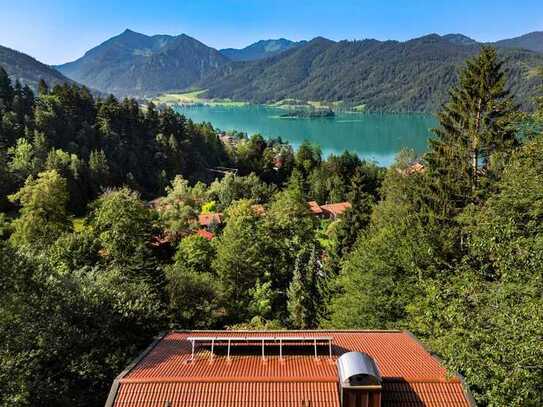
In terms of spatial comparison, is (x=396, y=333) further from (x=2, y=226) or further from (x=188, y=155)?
(x=188, y=155)

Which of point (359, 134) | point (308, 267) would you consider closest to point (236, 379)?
point (308, 267)

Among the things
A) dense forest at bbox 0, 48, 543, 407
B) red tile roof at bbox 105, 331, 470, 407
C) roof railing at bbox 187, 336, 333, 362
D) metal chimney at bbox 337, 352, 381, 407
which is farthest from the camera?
roof railing at bbox 187, 336, 333, 362

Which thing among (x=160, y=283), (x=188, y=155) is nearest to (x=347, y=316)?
(x=160, y=283)

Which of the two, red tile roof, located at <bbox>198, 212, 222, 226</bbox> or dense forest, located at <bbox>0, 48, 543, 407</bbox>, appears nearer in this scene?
dense forest, located at <bbox>0, 48, 543, 407</bbox>

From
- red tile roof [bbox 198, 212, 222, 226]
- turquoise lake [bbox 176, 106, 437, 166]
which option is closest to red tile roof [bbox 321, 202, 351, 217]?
red tile roof [bbox 198, 212, 222, 226]

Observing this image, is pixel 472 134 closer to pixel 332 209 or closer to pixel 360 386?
pixel 360 386

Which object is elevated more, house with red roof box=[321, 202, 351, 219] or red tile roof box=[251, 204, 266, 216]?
red tile roof box=[251, 204, 266, 216]

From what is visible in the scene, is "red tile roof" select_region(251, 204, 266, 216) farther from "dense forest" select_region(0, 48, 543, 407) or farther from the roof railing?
the roof railing
